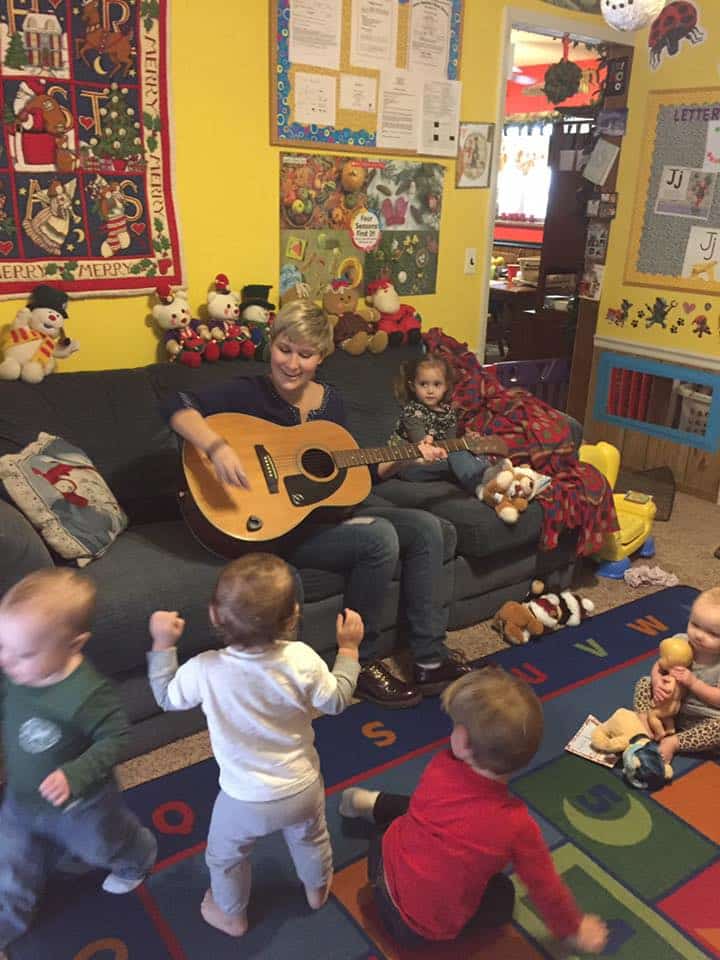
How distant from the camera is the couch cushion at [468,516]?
2.56 meters

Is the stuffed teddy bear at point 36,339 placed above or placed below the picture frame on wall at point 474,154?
below

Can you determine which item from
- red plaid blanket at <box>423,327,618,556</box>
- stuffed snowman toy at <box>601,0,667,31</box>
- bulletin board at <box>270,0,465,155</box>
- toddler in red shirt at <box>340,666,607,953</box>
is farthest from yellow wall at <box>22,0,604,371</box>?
toddler in red shirt at <box>340,666,607,953</box>

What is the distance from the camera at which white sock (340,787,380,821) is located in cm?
179

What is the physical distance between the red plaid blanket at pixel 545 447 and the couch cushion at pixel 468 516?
0.09m

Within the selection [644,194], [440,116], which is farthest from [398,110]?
[644,194]

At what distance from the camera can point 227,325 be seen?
9.38 feet

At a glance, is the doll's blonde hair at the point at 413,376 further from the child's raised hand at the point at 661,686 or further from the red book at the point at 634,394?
the red book at the point at 634,394

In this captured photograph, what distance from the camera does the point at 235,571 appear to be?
1.37 meters

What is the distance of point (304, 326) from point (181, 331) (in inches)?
29.9

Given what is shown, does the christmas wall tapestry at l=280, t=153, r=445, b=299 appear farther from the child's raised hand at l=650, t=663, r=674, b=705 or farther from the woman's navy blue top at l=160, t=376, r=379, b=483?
the child's raised hand at l=650, t=663, r=674, b=705

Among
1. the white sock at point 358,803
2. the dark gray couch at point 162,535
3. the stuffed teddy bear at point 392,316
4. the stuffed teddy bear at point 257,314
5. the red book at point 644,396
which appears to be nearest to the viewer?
the white sock at point 358,803

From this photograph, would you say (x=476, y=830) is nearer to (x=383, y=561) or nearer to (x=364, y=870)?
(x=364, y=870)

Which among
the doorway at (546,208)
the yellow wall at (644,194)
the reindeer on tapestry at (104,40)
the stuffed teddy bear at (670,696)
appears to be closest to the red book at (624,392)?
the yellow wall at (644,194)

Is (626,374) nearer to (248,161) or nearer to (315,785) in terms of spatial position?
(248,161)
